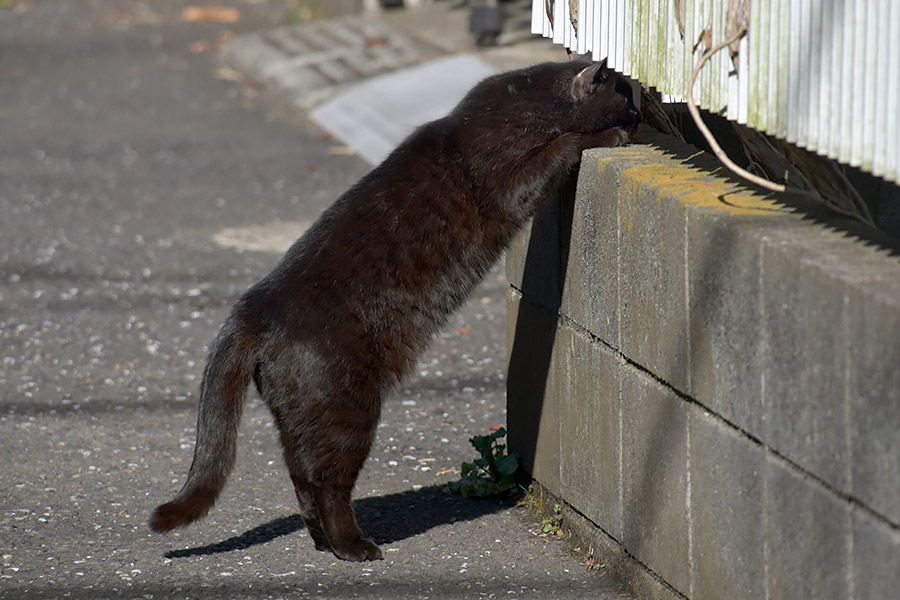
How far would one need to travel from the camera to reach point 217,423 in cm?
367

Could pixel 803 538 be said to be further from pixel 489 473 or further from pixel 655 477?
pixel 489 473

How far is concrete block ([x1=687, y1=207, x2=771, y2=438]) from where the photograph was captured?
8.77 ft

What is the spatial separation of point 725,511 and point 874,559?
0.60 metres

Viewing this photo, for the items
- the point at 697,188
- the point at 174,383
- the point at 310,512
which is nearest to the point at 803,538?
the point at 697,188

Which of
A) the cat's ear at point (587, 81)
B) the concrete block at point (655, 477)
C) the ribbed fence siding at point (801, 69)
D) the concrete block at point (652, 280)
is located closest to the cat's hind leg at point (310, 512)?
the concrete block at point (655, 477)

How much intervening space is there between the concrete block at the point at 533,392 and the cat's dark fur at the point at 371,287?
14.7 inches

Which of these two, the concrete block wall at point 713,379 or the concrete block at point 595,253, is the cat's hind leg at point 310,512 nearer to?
the concrete block wall at point 713,379

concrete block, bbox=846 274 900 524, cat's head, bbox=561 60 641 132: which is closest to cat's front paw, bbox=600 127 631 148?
cat's head, bbox=561 60 641 132

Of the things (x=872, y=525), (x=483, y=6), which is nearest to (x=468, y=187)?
(x=872, y=525)

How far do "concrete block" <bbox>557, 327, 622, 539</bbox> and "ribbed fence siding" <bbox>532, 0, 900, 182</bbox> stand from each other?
894 mm

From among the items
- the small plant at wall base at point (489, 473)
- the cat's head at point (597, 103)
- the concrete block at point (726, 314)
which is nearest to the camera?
the concrete block at point (726, 314)

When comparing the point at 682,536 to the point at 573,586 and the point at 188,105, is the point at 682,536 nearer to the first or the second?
the point at 573,586

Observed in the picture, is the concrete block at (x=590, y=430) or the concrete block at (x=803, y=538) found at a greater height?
the concrete block at (x=803, y=538)

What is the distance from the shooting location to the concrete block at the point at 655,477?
122 inches
